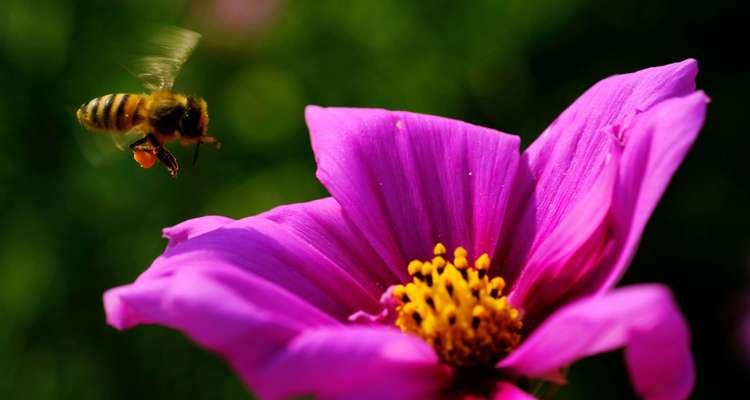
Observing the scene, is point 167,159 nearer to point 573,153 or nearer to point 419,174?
point 419,174

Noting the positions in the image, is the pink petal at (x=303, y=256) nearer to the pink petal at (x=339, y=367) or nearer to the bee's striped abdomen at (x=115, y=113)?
the pink petal at (x=339, y=367)

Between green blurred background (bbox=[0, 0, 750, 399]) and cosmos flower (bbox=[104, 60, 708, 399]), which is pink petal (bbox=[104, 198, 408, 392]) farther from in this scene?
green blurred background (bbox=[0, 0, 750, 399])

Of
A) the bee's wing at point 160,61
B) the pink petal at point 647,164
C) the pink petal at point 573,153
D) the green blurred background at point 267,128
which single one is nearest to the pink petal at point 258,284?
the pink petal at point 573,153

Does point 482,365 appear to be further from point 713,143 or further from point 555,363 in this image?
point 713,143

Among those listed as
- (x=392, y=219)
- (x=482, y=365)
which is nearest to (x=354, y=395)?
(x=482, y=365)

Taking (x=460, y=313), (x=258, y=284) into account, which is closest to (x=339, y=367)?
(x=258, y=284)

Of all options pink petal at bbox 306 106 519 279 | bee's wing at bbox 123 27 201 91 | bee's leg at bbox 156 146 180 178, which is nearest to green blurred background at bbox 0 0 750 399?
bee's wing at bbox 123 27 201 91
